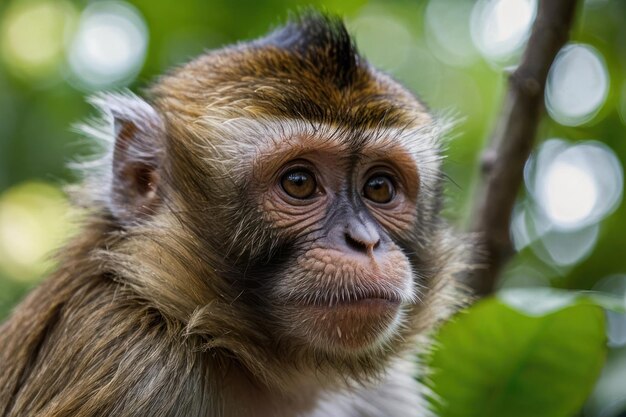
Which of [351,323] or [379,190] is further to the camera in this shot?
[379,190]

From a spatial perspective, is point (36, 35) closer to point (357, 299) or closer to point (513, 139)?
point (513, 139)

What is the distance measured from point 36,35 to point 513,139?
6.77 m

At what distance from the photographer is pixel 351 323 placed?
4.48 meters

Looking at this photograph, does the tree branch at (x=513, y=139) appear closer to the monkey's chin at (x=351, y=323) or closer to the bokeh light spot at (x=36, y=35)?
the monkey's chin at (x=351, y=323)

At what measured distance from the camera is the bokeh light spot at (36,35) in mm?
9922

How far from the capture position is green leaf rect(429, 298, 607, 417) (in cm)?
464

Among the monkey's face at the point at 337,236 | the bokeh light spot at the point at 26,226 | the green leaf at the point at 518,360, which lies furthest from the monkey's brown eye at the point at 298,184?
the bokeh light spot at the point at 26,226

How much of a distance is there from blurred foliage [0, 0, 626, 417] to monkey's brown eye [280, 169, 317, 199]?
1.74m

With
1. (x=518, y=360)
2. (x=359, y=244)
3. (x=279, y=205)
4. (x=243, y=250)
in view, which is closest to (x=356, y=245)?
(x=359, y=244)

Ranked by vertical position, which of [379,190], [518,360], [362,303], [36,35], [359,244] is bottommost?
[518,360]

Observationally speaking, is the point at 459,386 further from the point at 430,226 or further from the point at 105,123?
the point at 105,123

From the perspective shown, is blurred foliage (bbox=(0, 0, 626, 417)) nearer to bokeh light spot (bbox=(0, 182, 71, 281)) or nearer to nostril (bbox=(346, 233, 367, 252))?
bokeh light spot (bbox=(0, 182, 71, 281))

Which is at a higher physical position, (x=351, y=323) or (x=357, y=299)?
(x=357, y=299)

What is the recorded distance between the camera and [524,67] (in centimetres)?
505
